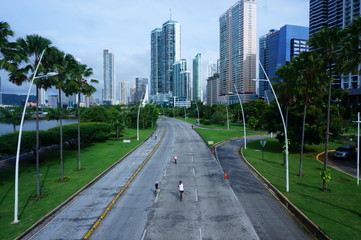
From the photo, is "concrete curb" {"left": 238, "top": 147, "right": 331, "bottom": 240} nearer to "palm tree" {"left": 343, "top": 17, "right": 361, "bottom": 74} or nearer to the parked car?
"palm tree" {"left": 343, "top": 17, "right": 361, "bottom": 74}

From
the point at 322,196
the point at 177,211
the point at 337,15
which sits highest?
the point at 337,15

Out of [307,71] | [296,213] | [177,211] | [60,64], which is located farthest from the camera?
[60,64]

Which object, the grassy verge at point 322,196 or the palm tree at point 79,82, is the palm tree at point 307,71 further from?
the palm tree at point 79,82

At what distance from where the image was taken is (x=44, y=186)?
21.0 m

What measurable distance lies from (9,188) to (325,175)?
89.2ft

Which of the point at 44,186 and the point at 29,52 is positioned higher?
the point at 29,52

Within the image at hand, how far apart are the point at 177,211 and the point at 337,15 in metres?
188

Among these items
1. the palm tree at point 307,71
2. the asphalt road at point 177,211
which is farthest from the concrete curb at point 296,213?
the palm tree at point 307,71

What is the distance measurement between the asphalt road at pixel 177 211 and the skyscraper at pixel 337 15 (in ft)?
423

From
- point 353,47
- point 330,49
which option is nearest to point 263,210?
point 353,47

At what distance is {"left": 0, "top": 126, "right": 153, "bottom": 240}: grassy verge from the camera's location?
47.5 feet

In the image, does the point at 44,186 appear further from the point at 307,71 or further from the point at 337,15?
the point at 337,15

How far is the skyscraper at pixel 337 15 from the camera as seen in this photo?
12634 cm

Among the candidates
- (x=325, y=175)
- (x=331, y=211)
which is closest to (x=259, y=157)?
(x=325, y=175)
